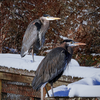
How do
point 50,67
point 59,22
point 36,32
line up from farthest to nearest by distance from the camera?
point 59,22 → point 36,32 → point 50,67

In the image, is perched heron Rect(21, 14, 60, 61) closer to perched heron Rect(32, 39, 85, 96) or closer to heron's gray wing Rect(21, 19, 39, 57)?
heron's gray wing Rect(21, 19, 39, 57)

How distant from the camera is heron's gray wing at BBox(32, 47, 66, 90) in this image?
8.50ft

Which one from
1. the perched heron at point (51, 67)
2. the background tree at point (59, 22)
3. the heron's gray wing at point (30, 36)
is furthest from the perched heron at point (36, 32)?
the background tree at point (59, 22)

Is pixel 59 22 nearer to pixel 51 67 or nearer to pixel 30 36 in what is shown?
pixel 30 36

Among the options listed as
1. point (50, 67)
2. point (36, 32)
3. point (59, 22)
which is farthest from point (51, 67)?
point (59, 22)

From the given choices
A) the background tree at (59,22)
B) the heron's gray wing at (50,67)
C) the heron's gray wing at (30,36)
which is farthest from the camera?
the background tree at (59,22)

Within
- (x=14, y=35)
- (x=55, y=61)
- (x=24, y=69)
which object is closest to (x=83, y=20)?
(x=14, y=35)

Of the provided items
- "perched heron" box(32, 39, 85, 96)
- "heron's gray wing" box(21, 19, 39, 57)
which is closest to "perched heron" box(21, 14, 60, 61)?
"heron's gray wing" box(21, 19, 39, 57)

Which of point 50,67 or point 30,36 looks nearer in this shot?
point 50,67

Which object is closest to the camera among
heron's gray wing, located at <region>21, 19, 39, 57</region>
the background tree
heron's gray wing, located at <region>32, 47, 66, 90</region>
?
heron's gray wing, located at <region>32, 47, 66, 90</region>

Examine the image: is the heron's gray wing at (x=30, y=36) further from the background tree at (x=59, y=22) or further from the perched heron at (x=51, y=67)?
the background tree at (x=59, y=22)

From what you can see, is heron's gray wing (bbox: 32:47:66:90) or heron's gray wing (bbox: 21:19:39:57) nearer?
heron's gray wing (bbox: 32:47:66:90)

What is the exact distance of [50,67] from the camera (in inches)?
103

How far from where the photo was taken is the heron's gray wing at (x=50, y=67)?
102 inches
